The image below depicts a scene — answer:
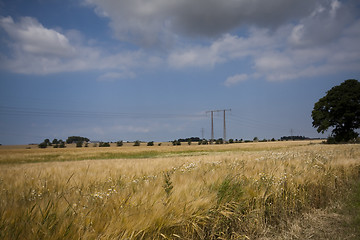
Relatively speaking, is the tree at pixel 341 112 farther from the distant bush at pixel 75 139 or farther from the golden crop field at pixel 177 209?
the distant bush at pixel 75 139

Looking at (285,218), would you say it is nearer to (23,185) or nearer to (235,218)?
(235,218)

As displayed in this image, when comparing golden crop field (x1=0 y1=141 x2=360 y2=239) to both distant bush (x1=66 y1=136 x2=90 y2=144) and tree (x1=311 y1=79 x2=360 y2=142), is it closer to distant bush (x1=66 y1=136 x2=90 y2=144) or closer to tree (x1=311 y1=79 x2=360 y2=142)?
tree (x1=311 y1=79 x2=360 y2=142)

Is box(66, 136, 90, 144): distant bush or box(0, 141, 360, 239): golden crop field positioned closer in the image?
box(0, 141, 360, 239): golden crop field

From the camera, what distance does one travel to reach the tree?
40125 millimetres

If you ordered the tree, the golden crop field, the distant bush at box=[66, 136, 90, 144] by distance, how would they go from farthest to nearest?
the distant bush at box=[66, 136, 90, 144] → the tree → the golden crop field

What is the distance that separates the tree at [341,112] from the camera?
4012 centimetres

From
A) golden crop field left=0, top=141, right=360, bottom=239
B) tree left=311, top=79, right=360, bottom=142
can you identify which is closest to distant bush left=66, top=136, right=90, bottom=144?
tree left=311, top=79, right=360, bottom=142

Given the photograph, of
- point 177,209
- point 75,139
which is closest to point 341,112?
point 177,209

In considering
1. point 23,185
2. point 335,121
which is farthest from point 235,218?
point 335,121

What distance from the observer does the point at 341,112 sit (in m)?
41.0

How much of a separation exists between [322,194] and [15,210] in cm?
646

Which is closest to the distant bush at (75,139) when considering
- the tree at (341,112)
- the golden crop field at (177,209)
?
the tree at (341,112)

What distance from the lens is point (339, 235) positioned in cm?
338

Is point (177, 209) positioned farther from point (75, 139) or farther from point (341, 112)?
point (75, 139)
